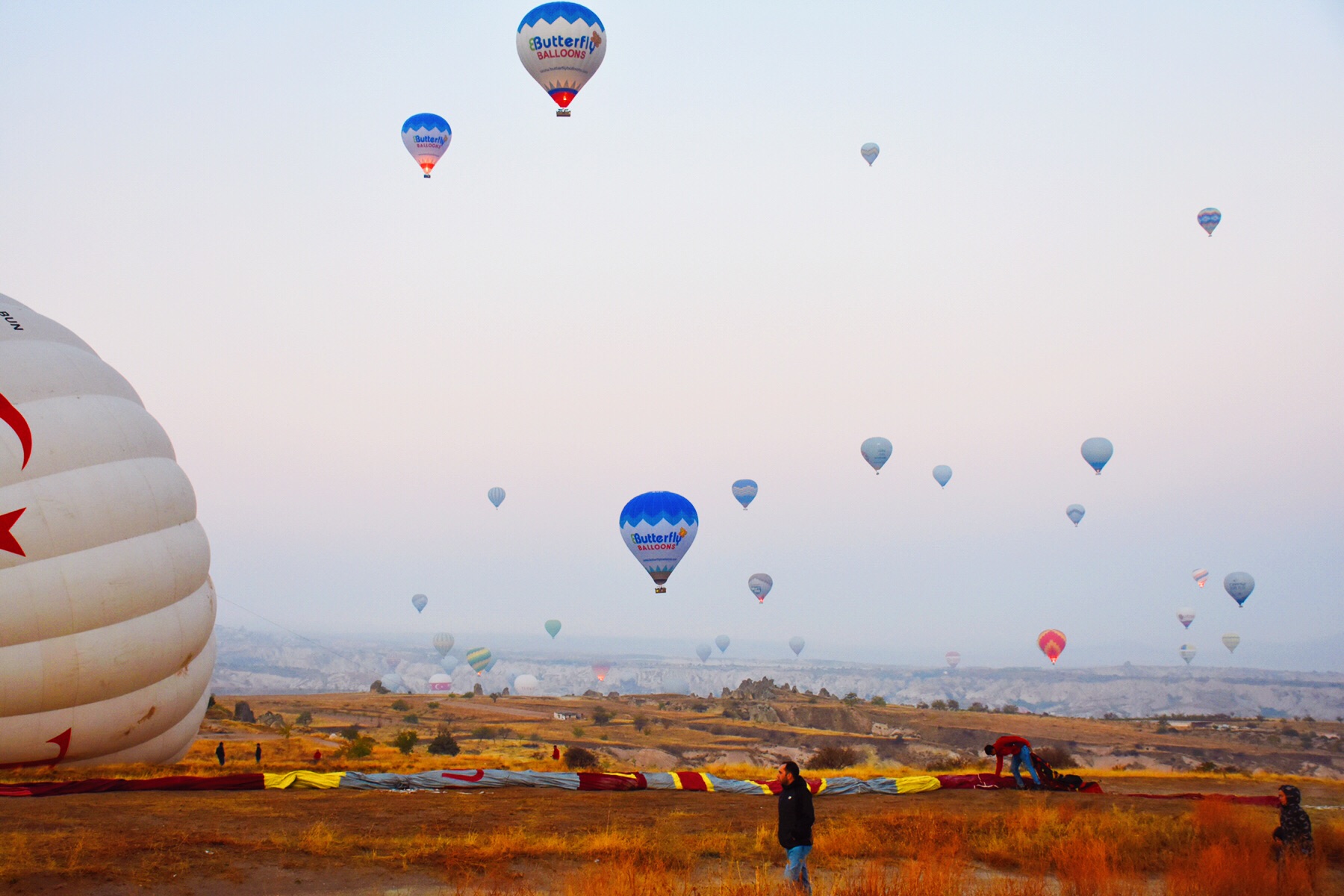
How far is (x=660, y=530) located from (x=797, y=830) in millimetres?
28924

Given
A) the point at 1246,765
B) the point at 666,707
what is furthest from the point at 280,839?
the point at 666,707

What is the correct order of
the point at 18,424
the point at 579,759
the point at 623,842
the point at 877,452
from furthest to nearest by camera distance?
the point at 877,452
the point at 579,759
the point at 18,424
the point at 623,842

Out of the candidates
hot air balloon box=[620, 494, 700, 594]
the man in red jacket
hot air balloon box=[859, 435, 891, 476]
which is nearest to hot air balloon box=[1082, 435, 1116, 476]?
hot air balloon box=[859, 435, 891, 476]

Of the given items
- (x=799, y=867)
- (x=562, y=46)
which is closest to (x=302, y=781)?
(x=799, y=867)

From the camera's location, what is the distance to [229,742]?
31.0 m

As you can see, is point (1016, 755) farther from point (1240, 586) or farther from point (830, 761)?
point (1240, 586)

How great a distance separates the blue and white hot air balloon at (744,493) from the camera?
2766 inches

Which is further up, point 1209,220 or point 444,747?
point 1209,220

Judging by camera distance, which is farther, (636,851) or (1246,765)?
(1246,765)

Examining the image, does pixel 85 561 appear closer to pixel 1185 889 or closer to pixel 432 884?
pixel 432 884

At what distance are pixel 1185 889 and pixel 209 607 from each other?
1790 centimetres

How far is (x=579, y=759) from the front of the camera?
33.8m

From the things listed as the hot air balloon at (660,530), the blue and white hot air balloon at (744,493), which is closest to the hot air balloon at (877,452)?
the blue and white hot air balloon at (744,493)

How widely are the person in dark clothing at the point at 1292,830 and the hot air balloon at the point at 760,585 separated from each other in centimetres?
7482
